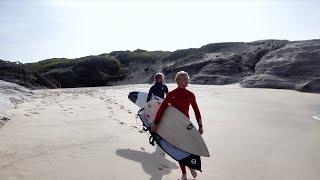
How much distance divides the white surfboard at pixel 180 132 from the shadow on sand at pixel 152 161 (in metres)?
0.49

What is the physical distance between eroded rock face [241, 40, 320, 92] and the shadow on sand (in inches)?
689

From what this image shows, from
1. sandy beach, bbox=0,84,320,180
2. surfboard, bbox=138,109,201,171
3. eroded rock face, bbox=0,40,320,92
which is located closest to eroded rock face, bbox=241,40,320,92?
eroded rock face, bbox=0,40,320,92

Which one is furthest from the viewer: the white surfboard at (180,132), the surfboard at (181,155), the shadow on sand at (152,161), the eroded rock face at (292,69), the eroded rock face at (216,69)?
the eroded rock face at (216,69)

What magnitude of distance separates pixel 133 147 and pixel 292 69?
68.6ft

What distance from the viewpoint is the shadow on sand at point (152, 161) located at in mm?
6520

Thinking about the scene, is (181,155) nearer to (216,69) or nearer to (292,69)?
(292,69)

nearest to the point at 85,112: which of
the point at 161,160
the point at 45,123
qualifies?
the point at 45,123

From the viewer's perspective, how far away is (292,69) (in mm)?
27031

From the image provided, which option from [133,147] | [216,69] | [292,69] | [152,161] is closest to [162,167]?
[152,161]

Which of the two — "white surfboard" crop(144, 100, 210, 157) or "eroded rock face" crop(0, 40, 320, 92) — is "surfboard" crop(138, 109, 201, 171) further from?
"eroded rock face" crop(0, 40, 320, 92)

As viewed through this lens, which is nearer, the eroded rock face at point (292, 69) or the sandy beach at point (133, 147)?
the sandy beach at point (133, 147)

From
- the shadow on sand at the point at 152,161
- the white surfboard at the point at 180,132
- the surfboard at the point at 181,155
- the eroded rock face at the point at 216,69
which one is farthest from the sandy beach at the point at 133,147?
the eroded rock face at the point at 216,69

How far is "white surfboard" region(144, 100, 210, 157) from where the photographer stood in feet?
20.4

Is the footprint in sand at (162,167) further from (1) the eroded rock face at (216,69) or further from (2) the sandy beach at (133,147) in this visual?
(1) the eroded rock face at (216,69)
